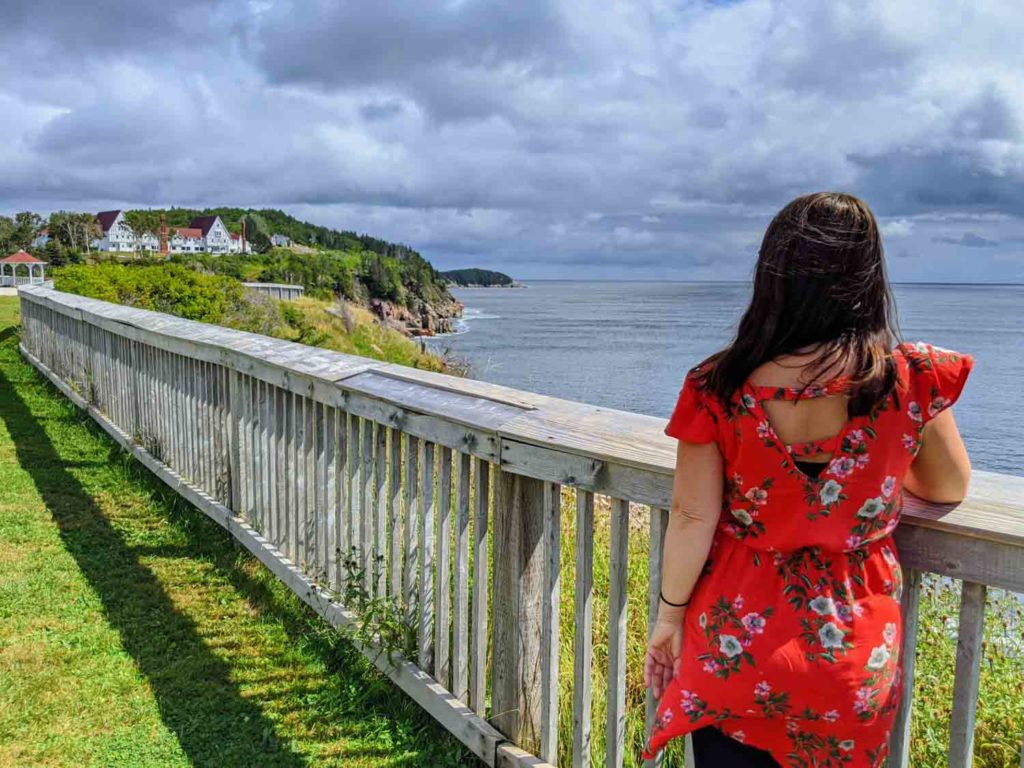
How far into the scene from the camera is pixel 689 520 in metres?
1.86

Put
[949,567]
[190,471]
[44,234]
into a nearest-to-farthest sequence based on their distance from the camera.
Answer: [949,567]
[190,471]
[44,234]

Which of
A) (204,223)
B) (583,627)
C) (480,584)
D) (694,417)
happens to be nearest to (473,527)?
(480,584)

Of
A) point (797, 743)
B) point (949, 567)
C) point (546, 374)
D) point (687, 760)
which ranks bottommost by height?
point (546, 374)

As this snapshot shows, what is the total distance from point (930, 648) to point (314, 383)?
9.11ft

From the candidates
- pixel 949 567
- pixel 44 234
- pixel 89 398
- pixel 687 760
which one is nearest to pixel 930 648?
pixel 687 760

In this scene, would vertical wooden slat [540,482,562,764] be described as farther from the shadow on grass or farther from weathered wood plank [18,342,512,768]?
the shadow on grass

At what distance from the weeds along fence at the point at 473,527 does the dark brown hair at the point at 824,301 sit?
1.12 ft

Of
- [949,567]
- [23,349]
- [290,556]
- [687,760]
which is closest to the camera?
[949,567]

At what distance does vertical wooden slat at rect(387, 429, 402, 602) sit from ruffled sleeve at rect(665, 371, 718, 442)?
1835 mm

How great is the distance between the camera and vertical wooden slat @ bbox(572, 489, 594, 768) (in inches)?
98.8

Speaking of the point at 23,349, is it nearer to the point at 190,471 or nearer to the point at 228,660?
the point at 190,471

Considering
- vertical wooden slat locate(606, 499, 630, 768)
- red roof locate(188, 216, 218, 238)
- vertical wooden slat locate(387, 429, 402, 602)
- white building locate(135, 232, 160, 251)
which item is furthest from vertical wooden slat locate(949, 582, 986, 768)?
red roof locate(188, 216, 218, 238)

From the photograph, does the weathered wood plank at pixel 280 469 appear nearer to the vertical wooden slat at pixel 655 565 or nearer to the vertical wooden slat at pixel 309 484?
the vertical wooden slat at pixel 309 484

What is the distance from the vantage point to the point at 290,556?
451 centimetres
